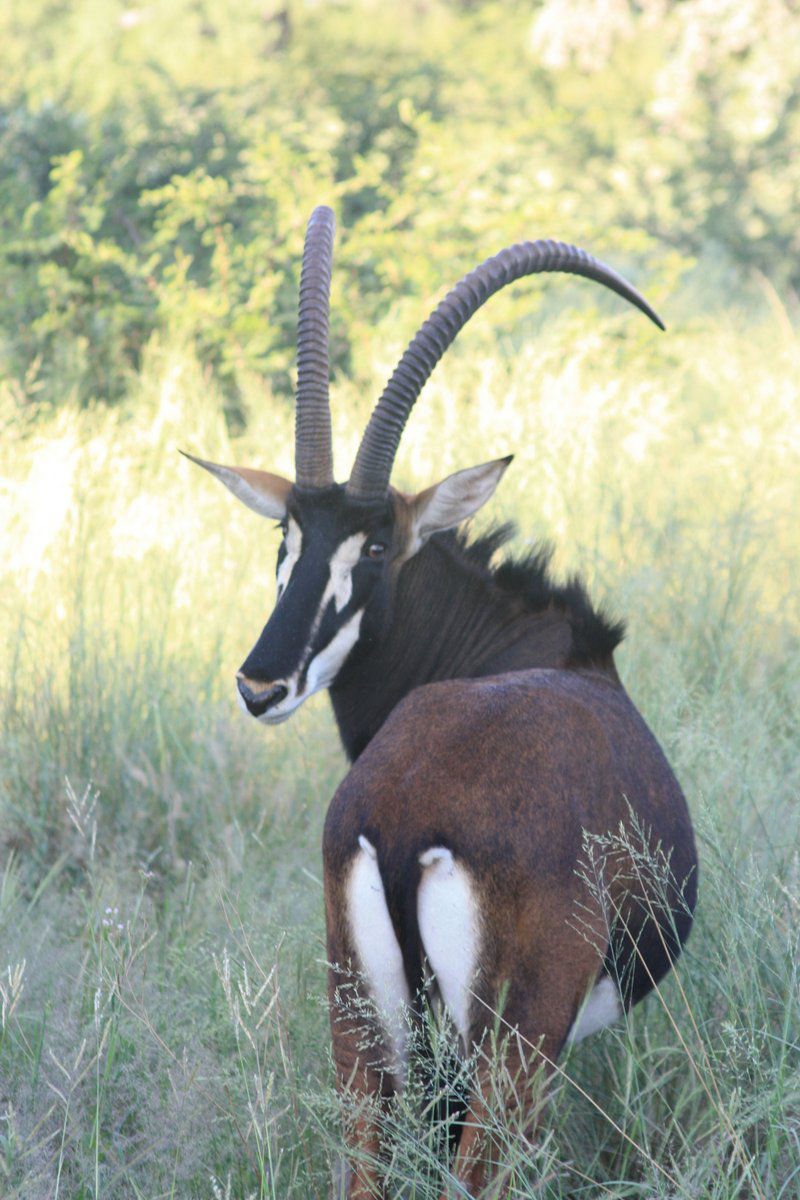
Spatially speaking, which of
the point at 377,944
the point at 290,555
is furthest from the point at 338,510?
the point at 377,944

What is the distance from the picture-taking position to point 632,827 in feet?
7.84

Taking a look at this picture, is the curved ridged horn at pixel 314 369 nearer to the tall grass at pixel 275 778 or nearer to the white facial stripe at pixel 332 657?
the white facial stripe at pixel 332 657

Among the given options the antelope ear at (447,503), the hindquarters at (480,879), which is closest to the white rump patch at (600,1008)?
the hindquarters at (480,879)

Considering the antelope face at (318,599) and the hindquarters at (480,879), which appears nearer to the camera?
the hindquarters at (480,879)

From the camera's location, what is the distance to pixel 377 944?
7.10 feet

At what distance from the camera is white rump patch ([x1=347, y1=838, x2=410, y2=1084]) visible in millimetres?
2148

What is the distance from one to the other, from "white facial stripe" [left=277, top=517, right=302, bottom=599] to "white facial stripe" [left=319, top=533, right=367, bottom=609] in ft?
0.29

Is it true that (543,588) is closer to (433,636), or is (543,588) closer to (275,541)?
(433,636)

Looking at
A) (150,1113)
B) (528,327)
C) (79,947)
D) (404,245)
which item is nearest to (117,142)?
(404,245)

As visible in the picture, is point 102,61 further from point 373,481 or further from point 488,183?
point 373,481

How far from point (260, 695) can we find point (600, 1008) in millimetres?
930

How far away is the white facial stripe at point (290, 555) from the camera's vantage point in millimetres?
3098

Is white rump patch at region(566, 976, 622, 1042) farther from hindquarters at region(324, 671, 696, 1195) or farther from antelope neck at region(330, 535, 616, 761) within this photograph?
antelope neck at region(330, 535, 616, 761)

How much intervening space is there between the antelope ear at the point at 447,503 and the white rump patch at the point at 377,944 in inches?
49.0
